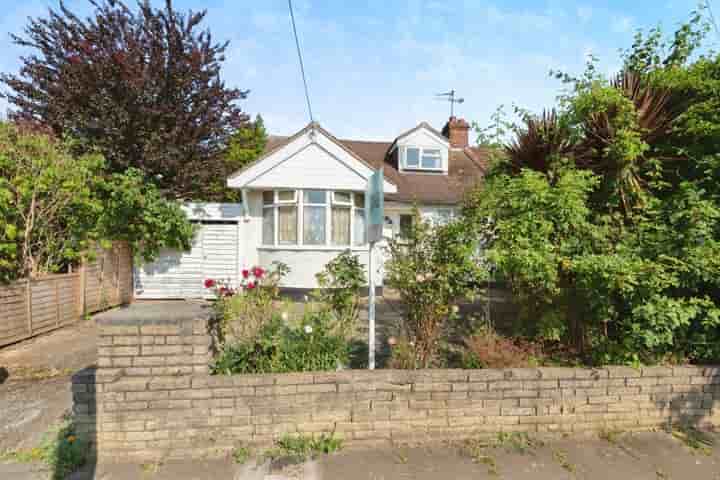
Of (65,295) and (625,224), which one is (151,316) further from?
(65,295)

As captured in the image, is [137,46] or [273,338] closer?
[273,338]

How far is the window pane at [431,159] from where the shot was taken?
44.6ft

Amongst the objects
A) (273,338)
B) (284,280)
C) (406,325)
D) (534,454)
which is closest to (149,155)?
(284,280)

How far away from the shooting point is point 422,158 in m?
13.6

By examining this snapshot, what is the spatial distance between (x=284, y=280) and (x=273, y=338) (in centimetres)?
566

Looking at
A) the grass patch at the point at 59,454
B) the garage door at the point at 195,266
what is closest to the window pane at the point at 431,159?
→ the garage door at the point at 195,266

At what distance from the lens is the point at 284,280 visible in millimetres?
8320

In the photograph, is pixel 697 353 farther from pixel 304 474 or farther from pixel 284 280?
pixel 284 280

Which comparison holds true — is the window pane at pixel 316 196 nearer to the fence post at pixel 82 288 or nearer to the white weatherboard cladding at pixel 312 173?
the white weatherboard cladding at pixel 312 173

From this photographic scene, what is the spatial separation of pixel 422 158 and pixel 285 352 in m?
12.2

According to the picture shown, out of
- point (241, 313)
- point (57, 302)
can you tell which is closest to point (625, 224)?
point (241, 313)

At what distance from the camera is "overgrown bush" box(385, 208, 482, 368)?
9.72 ft

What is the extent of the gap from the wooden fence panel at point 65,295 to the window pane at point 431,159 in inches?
432

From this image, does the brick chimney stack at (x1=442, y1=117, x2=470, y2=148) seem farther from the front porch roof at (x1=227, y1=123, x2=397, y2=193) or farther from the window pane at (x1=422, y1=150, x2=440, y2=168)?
the front porch roof at (x1=227, y1=123, x2=397, y2=193)
